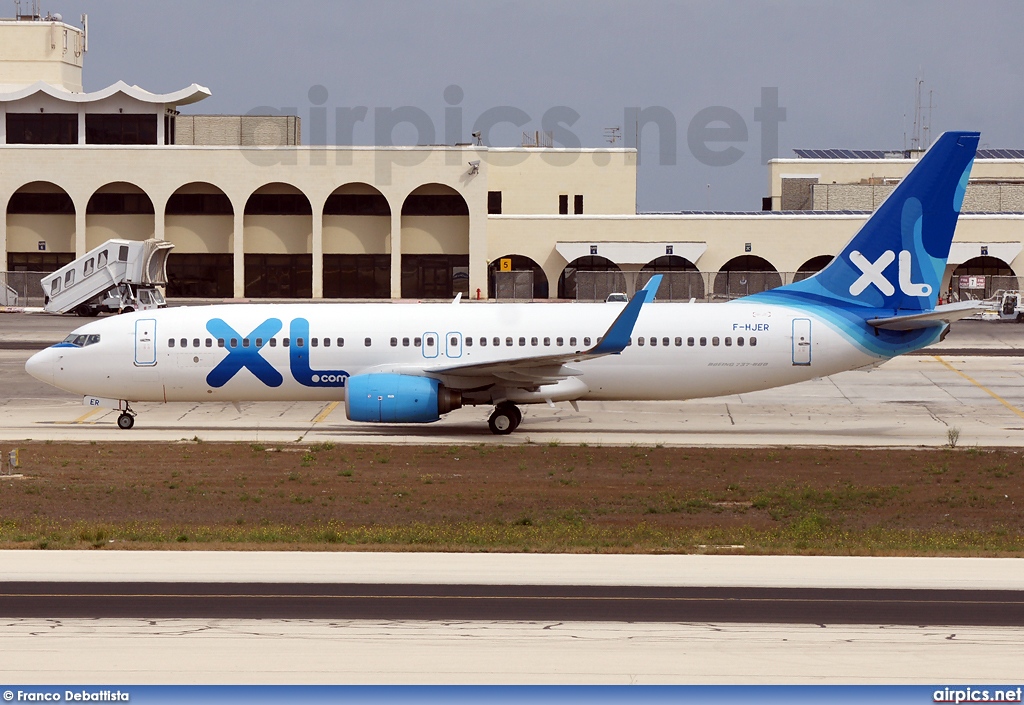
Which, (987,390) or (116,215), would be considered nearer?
(987,390)

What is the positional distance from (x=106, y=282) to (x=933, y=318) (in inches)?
2357

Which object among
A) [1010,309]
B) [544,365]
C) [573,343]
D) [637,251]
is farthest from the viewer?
[637,251]

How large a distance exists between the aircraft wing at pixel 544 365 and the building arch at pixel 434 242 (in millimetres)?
55623

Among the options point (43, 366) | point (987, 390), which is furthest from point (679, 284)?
point (43, 366)

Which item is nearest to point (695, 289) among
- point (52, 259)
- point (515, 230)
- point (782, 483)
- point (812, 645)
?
point (515, 230)

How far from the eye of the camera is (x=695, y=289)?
8881cm

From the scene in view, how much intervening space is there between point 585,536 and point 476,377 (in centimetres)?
1454

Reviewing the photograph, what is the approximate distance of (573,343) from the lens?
3812 centimetres

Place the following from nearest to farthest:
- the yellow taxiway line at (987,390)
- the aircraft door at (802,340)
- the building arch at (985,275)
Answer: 1. the aircraft door at (802,340)
2. the yellow taxiway line at (987,390)
3. the building arch at (985,275)

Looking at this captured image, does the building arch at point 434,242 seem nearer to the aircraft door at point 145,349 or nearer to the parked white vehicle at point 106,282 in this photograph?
the parked white vehicle at point 106,282

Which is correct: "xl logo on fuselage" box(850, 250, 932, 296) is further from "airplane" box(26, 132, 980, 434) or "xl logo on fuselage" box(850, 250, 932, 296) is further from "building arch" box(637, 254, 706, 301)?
"building arch" box(637, 254, 706, 301)

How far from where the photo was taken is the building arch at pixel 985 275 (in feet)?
295

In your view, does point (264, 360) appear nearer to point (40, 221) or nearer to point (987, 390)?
point (987, 390)

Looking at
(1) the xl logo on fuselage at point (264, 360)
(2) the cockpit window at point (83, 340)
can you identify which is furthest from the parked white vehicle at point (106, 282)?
(1) the xl logo on fuselage at point (264, 360)
